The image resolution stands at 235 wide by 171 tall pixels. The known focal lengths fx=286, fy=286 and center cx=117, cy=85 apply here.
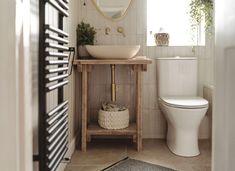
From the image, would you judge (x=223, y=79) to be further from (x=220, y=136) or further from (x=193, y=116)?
(x=193, y=116)

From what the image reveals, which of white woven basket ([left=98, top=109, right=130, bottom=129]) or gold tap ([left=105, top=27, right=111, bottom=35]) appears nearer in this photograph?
white woven basket ([left=98, top=109, right=130, bottom=129])

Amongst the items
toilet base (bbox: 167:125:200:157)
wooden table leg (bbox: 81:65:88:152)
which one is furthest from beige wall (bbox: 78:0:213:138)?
toilet base (bbox: 167:125:200:157)

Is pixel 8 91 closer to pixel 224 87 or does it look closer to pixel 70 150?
pixel 224 87

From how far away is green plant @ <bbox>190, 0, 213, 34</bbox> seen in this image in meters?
2.91

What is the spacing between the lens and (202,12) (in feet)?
9.70

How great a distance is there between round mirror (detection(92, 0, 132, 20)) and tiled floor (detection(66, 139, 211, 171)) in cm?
134

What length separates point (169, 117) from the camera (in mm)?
2598

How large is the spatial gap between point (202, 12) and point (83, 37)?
4.11 feet

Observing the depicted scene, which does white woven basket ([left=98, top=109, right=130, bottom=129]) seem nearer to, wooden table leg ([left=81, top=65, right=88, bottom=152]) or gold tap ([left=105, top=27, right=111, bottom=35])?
wooden table leg ([left=81, top=65, right=88, bottom=152])

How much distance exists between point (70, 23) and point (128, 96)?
1.03 metres

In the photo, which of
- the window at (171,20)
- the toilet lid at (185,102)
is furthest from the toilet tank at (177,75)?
the window at (171,20)

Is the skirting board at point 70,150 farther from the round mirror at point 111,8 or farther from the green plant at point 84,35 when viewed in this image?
the round mirror at point 111,8

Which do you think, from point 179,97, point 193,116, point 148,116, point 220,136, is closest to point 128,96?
point 148,116

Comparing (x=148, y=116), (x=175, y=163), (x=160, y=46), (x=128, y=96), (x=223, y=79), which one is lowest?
(x=175, y=163)
